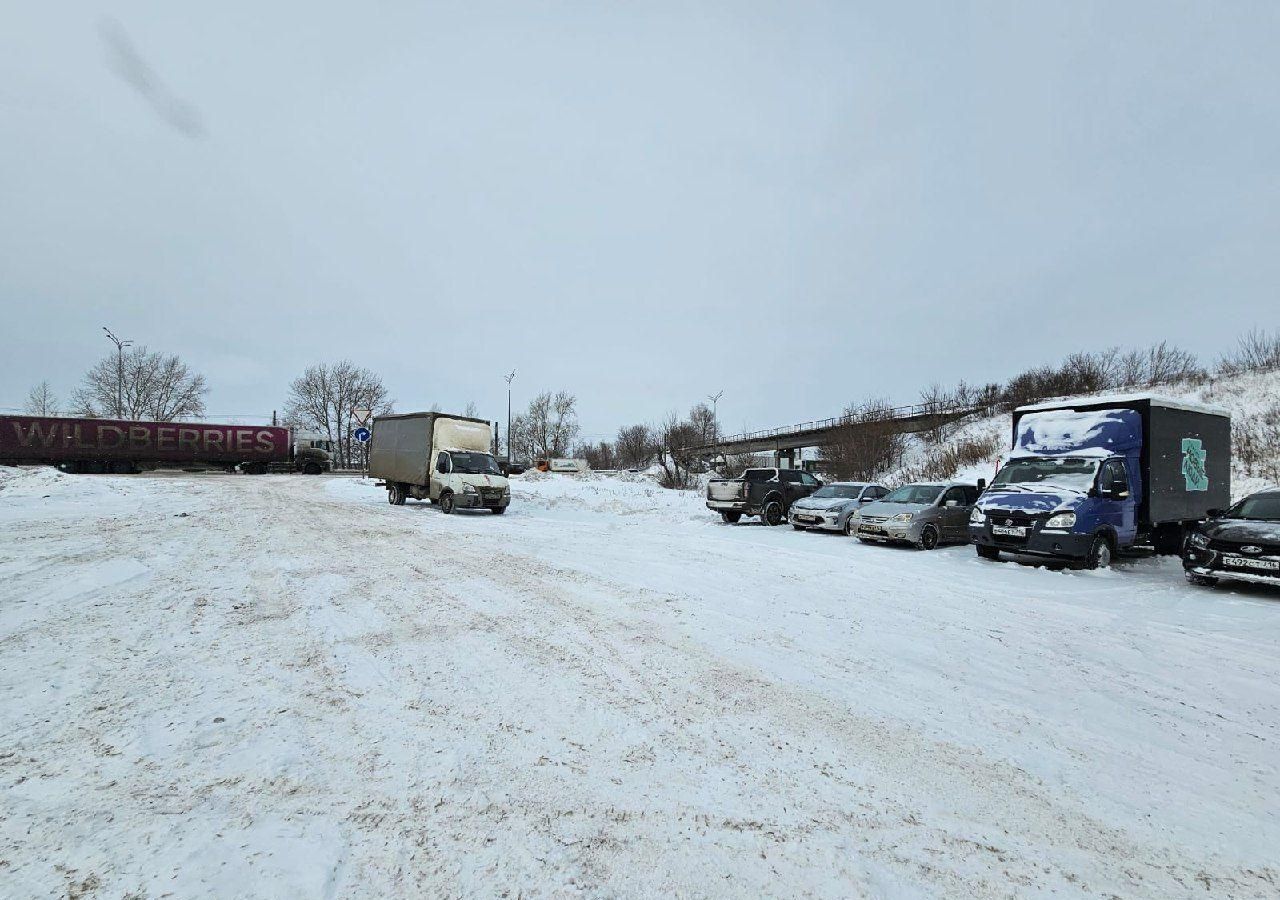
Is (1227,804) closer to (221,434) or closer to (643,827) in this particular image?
(643,827)

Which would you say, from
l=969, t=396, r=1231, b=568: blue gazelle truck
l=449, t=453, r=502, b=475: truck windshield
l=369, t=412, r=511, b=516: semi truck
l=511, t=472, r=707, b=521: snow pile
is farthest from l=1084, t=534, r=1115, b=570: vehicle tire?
l=449, t=453, r=502, b=475: truck windshield

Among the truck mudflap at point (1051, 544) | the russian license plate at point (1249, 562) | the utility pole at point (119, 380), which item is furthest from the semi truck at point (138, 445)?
the russian license plate at point (1249, 562)

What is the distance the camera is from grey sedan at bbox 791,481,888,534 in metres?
15.3

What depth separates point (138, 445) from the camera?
37531mm

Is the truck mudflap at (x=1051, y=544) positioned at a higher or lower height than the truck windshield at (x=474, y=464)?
lower

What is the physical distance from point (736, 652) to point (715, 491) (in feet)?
42.6

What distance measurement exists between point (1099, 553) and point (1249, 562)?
6.60 ft

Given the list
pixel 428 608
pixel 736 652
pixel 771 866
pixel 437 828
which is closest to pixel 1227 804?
pixel 771 866

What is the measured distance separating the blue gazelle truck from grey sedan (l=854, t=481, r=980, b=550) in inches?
67.3

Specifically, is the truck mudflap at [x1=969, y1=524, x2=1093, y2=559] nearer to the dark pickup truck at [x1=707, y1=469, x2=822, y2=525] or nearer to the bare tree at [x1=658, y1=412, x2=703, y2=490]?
the dark pickup truck at [x1=707, y1=469, x2=822, y2=525]

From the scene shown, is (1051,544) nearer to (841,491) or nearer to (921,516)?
(921,516)

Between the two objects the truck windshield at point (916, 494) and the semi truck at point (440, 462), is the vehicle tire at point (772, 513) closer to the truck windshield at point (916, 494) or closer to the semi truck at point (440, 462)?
the truck windshield at point (916, 494)

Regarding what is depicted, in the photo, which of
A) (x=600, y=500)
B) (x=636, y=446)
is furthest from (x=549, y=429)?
(x=600, y=500)

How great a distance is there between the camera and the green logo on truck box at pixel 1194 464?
1154 centimetres
